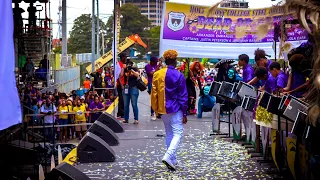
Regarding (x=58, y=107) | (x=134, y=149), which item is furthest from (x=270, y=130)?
(x=58, y=107)

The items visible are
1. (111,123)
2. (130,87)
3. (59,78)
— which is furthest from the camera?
(59,78)

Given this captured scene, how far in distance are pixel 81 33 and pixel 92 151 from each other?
209 ft

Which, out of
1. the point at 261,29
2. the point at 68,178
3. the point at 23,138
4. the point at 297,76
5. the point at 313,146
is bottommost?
the point at 23,138

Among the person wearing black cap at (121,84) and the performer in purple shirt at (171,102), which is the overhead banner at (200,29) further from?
the performer in purple shirt at (171,102)

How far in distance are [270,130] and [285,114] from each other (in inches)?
93.4

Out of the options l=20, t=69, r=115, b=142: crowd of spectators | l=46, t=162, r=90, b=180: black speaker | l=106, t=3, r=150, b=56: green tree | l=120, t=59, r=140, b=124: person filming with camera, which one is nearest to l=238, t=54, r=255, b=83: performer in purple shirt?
l=120, t=59, r=140, b=124: person filming with camera

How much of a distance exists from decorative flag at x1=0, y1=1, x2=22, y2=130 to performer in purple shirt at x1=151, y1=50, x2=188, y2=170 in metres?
4.23

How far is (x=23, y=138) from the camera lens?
54.7ft

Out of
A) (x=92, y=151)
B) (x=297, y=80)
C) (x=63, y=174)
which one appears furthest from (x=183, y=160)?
(x=63, y=174)

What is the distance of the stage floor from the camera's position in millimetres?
9266

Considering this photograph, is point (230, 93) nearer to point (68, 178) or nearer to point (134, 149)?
point (134, 149)

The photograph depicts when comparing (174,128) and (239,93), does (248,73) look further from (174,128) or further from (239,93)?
(174,128)

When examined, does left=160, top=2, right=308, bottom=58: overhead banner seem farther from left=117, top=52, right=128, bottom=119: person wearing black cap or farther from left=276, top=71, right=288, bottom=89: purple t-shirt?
left=276, top=71, right=288, bottom=89: purple t-shirt

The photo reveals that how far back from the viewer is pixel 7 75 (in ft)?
17.4
